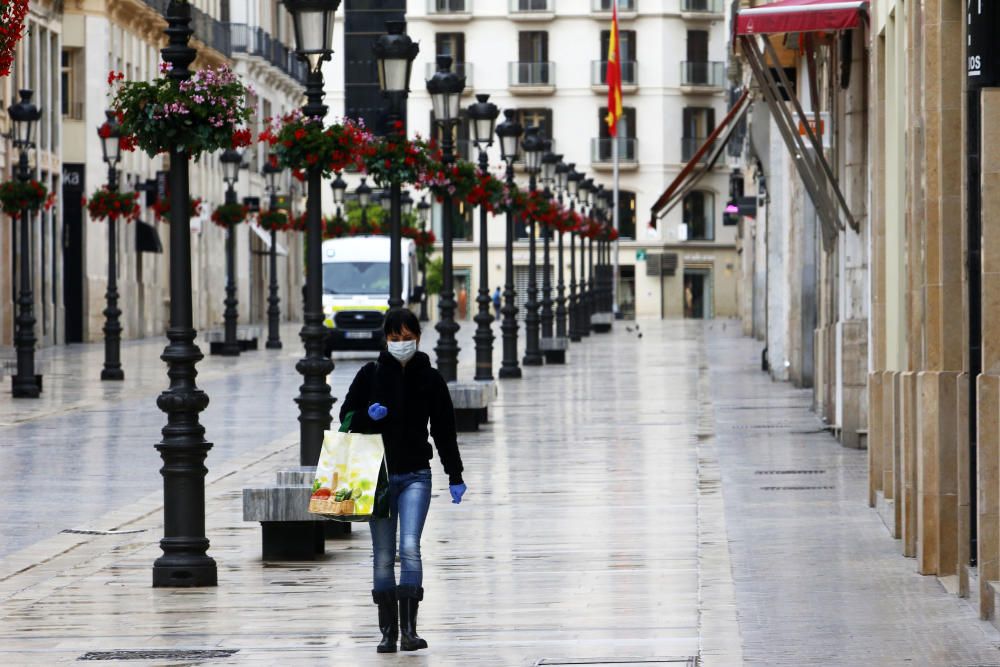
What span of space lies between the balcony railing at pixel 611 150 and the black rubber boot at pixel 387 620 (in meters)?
93.8

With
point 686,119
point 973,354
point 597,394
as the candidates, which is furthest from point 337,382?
point 686,119

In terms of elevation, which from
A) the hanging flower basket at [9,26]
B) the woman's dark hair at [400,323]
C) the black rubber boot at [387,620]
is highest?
the hanging flower basket at [9,26]

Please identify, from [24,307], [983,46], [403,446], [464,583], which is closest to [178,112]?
[464,583]

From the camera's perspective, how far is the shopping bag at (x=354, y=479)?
10.4 metres

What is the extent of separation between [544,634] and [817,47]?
14659mm

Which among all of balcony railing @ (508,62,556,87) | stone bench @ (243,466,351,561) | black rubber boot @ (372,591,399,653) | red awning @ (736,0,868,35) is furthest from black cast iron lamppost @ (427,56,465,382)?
balcony railing @ (508,62,556,87)

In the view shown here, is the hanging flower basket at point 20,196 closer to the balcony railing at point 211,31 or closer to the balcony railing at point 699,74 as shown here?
the balcony railing at point 211,31

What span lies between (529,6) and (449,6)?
353cm

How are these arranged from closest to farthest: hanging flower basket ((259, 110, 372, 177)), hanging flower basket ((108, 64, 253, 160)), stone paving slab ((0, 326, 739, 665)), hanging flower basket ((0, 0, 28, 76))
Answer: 1. stone paving slab ((0, 326, 739, 665))
2. hanging flower basket ((108, 64, 253, 160))
3. hanging flower basket ((0, 0, 28, 76))
4. hanging flower basket ((259, 110, 372, 177))

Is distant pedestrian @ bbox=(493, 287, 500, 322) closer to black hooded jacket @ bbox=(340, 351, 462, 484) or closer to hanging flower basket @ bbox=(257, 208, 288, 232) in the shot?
hanging flower basket @ bbox=(257, 208, 288, 232)

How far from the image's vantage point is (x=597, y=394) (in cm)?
3356

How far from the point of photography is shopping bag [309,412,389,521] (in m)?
10.4

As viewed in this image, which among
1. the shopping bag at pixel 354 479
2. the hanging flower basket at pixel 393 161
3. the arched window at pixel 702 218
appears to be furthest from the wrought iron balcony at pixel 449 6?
the shopping bag at pixel 354 479

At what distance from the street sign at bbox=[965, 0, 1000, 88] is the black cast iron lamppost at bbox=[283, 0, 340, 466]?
5.80 m
